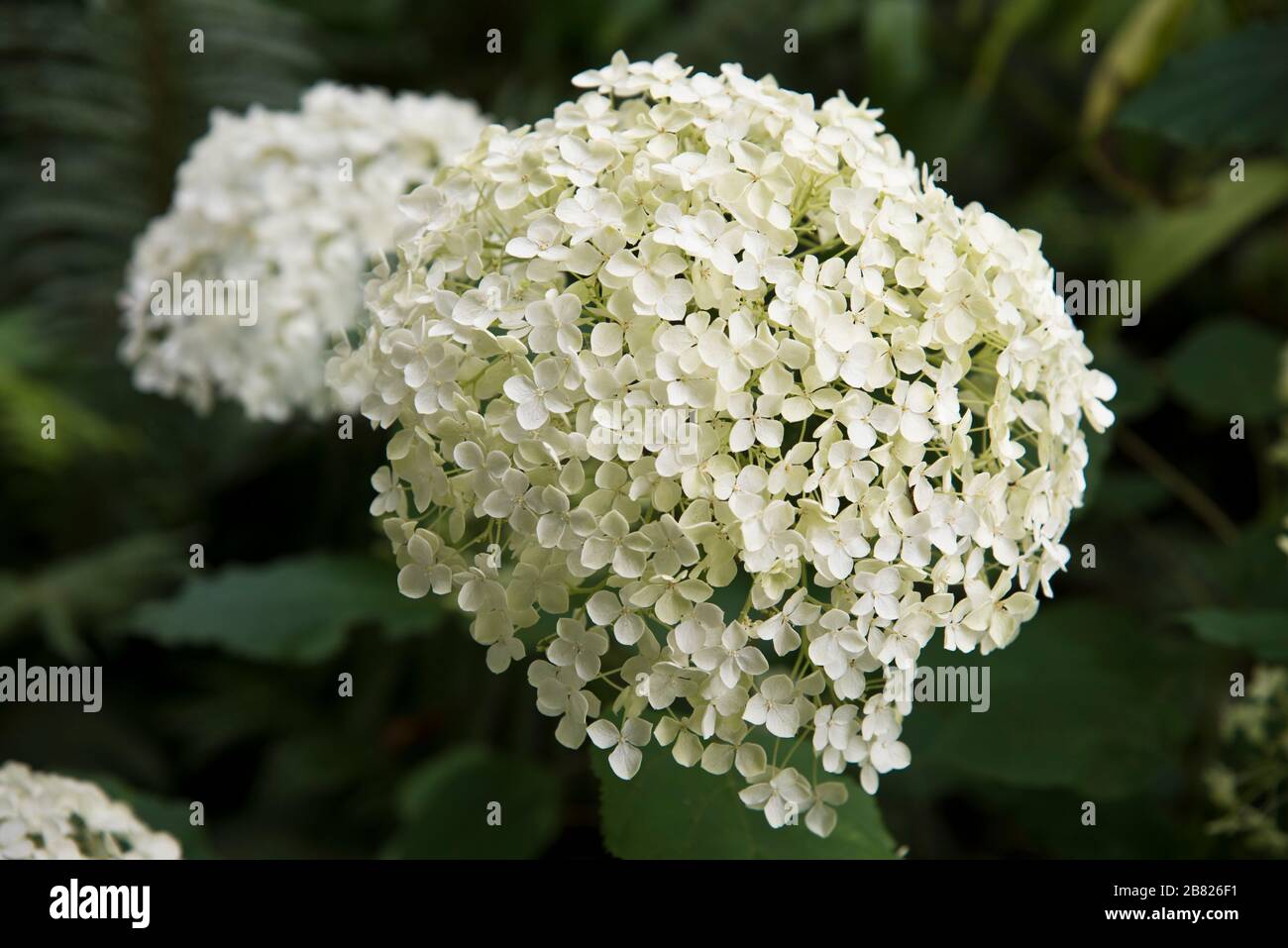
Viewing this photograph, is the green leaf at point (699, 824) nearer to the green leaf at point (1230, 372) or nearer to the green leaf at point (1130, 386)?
the green leaf at point (1130, 386)

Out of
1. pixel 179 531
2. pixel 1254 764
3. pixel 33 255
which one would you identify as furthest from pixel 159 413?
pixel 1254 764

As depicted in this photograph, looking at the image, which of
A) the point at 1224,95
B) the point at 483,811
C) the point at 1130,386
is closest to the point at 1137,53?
the point at 1224,95

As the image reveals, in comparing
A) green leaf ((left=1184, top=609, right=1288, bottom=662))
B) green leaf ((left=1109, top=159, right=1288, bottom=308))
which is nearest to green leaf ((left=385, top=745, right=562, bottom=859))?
green leaf ((left=1184, top=609, right=1288, bottom=662))

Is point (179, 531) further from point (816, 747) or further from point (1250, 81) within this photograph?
point (1250, 81)

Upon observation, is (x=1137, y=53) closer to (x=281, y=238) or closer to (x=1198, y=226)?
(x=1198, y=226)

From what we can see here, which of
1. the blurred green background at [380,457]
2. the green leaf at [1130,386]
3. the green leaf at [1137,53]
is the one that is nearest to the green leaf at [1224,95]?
the blurred green background at [380,457]

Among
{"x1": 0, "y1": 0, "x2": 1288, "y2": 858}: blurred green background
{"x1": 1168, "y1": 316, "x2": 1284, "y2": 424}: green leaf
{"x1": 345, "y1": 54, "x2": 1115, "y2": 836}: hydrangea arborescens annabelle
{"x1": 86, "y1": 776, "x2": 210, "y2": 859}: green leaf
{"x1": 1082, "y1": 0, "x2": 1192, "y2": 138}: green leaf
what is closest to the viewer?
{"x1": 345, "y1": 54, "x2": 1115, "y2": 836}: hydrangea arborescens annabelle

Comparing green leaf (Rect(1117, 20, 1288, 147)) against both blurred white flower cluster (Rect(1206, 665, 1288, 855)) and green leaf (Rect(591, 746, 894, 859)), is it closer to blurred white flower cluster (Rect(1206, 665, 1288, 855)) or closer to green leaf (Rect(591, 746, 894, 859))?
blurred white flower cluster (Rect(1206, 665, 1288, 855))

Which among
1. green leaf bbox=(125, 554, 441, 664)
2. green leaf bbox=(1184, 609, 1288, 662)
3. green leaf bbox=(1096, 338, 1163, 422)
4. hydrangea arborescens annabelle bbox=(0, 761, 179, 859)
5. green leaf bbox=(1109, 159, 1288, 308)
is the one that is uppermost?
green leaf bbox=(1109, 159, 1288, 308)
